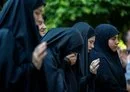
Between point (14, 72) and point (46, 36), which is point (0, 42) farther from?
point (46, 36)

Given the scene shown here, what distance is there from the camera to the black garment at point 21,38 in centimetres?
375

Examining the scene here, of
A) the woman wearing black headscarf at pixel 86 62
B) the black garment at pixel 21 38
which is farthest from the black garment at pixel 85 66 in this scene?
the black garment at pixel 21 38

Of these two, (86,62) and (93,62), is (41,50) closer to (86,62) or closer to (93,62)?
(93,62)

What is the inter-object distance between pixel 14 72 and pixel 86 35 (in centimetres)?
278

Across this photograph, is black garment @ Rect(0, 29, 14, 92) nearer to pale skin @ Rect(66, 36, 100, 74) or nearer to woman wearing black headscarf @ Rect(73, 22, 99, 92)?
pale skin @ Rect(66, 36, 100, 74)

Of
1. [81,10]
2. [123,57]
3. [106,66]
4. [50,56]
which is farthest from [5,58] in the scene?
[81,10]

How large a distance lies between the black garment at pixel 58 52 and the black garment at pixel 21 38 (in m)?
1.10

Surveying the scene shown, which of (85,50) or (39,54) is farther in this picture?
(85,50)

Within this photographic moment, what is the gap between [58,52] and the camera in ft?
16.7

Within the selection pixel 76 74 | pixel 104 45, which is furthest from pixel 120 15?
pixel 76 74

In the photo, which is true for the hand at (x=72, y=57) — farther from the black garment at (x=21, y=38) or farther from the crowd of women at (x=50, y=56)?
the black garment at (x=21, y=38)

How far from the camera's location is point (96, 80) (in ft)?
21.5

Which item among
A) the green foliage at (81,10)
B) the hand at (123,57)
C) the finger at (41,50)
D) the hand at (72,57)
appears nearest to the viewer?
the finger at (41,50)

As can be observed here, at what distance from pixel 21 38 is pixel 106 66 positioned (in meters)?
3.09
